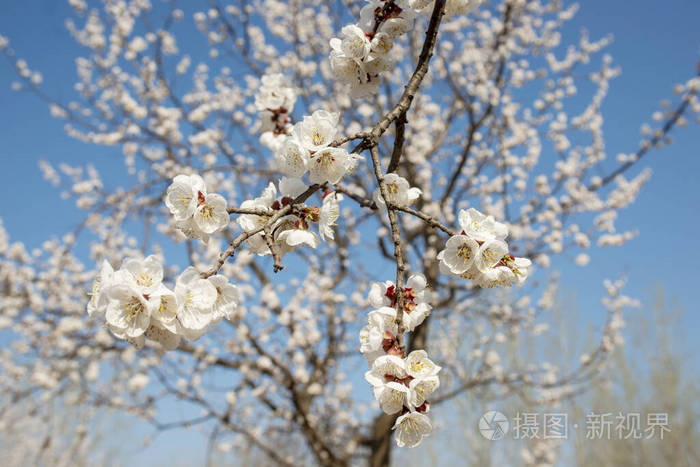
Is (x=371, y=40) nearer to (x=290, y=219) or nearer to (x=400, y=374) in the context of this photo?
(x=290, y=219)

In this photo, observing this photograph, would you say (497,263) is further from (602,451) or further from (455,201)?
(602,451)

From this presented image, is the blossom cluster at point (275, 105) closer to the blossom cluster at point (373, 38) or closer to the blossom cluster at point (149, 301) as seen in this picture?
the blossom cluster at point (373, 38)

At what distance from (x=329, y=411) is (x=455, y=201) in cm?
319

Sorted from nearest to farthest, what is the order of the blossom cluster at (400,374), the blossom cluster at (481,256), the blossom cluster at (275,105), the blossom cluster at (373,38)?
1. the blossom cluster at (400,374)
2. the blossom cluster at (481,256)
3. the blossom cluster at (373,38)
4. the blossom cluster at (275,105)

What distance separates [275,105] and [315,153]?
830 millimetres

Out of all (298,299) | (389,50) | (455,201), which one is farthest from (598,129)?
(389,50)

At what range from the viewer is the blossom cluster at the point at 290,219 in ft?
3.55

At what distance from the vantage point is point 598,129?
573cm

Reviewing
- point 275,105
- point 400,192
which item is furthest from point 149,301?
point 275,105

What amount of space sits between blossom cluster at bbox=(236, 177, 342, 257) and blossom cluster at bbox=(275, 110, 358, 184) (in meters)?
0.05

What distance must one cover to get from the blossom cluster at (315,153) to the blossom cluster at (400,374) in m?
0.35

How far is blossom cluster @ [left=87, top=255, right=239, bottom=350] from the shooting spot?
92 cm

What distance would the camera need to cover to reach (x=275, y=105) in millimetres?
1813

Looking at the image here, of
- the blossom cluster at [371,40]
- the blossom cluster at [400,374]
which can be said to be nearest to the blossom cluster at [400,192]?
the blossom cluster at [400,374]
